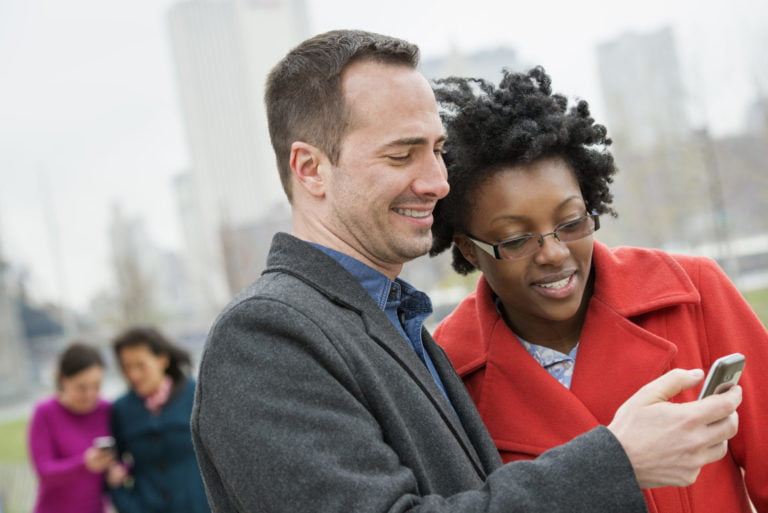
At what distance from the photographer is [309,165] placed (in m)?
1.97

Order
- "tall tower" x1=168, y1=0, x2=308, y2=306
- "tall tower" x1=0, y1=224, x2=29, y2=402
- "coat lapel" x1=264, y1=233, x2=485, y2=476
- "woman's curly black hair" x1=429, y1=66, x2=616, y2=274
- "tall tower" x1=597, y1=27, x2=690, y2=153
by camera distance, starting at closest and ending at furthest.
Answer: "coat lapel" x1=264, y1=233, x2=485, y2=476
"woman's curly black hair" x1=429, y1=66, x2=616, y2=274
"tall tower" x1=597, y1=27, x2=690, y2=153
"tall tower" x1=0, y1=224, x2=29, y2=402
"tall tower" x1=168, y1=0, x2=308, y2=306

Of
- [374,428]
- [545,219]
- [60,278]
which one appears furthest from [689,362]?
[60,278]

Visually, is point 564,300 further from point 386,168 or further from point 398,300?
point 386,168

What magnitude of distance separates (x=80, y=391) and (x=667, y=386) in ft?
15.1

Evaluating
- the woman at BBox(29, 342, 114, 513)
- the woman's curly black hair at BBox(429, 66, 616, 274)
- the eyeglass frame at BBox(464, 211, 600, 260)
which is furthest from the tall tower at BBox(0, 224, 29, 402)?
the eyeglass frame at BBox(464, 211, 600, 260)

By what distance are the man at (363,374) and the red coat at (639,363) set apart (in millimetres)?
368

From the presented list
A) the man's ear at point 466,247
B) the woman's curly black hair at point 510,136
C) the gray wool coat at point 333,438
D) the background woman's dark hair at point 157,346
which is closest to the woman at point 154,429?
the background woman's dark hair at point 157,346

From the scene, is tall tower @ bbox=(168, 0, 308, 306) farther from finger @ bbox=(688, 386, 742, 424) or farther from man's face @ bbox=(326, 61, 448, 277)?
finger @ bbox=(688, 386, 742, 424)

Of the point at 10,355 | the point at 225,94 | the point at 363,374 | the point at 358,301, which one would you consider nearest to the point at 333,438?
the point at 363,374

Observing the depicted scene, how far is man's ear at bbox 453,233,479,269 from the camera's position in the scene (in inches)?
100.0

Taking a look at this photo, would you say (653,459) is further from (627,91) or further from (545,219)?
(627,91)

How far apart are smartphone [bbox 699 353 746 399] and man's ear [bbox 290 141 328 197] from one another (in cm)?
97

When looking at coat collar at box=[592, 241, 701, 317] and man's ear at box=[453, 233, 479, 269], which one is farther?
man's ear at box=[453, 233, 479, 269]

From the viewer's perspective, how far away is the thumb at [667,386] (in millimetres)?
1570
